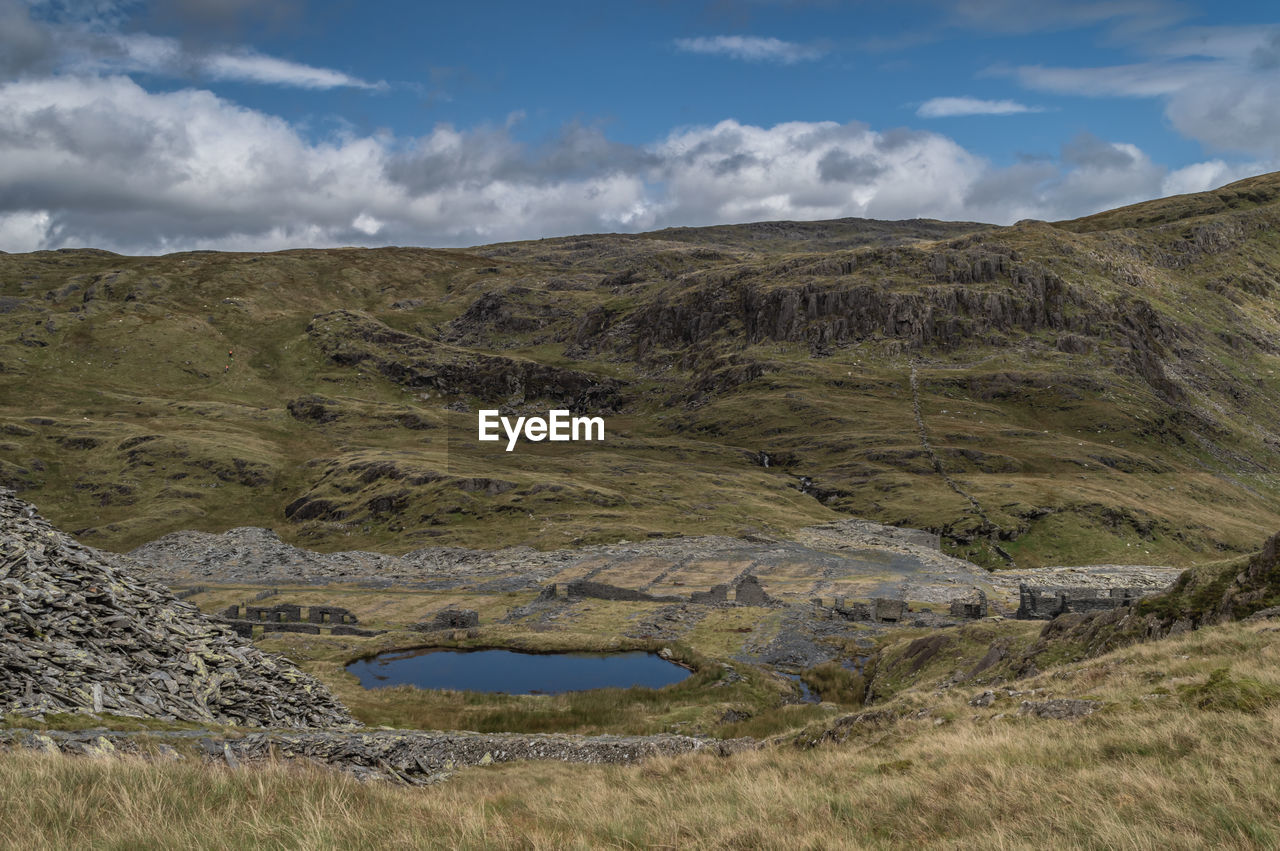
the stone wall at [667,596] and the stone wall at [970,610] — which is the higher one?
the stone wall at [970,610]

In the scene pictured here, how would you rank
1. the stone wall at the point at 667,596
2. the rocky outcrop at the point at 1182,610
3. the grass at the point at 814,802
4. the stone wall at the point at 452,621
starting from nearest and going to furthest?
the grass at the point at 814,802, the rocky outcrop at the point at 1182,610, the stone wall at the point at 452,621, the stone wall at the point at 667,596

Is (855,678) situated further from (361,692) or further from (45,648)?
(45,648)

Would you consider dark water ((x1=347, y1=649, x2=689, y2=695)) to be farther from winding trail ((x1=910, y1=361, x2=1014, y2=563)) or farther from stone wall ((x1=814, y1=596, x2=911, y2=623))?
winding trail ((x1=910, y1=361, x2=1014, y2=563))

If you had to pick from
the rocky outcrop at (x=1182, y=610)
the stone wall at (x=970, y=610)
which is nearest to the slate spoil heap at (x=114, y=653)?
the rocky outcrop at (x=1182, y=610)

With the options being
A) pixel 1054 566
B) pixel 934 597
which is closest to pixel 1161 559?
pixel 1054 566

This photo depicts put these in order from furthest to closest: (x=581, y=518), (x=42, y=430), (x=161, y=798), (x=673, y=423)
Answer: (x=673, y=423) < (x=42, y=430) < (x=581, y=518) < (x=161, y=798)

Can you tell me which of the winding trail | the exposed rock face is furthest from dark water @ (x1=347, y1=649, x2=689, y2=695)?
the winding trail

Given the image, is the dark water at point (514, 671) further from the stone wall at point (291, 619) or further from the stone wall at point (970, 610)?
the stone wall at point (970, 610)
